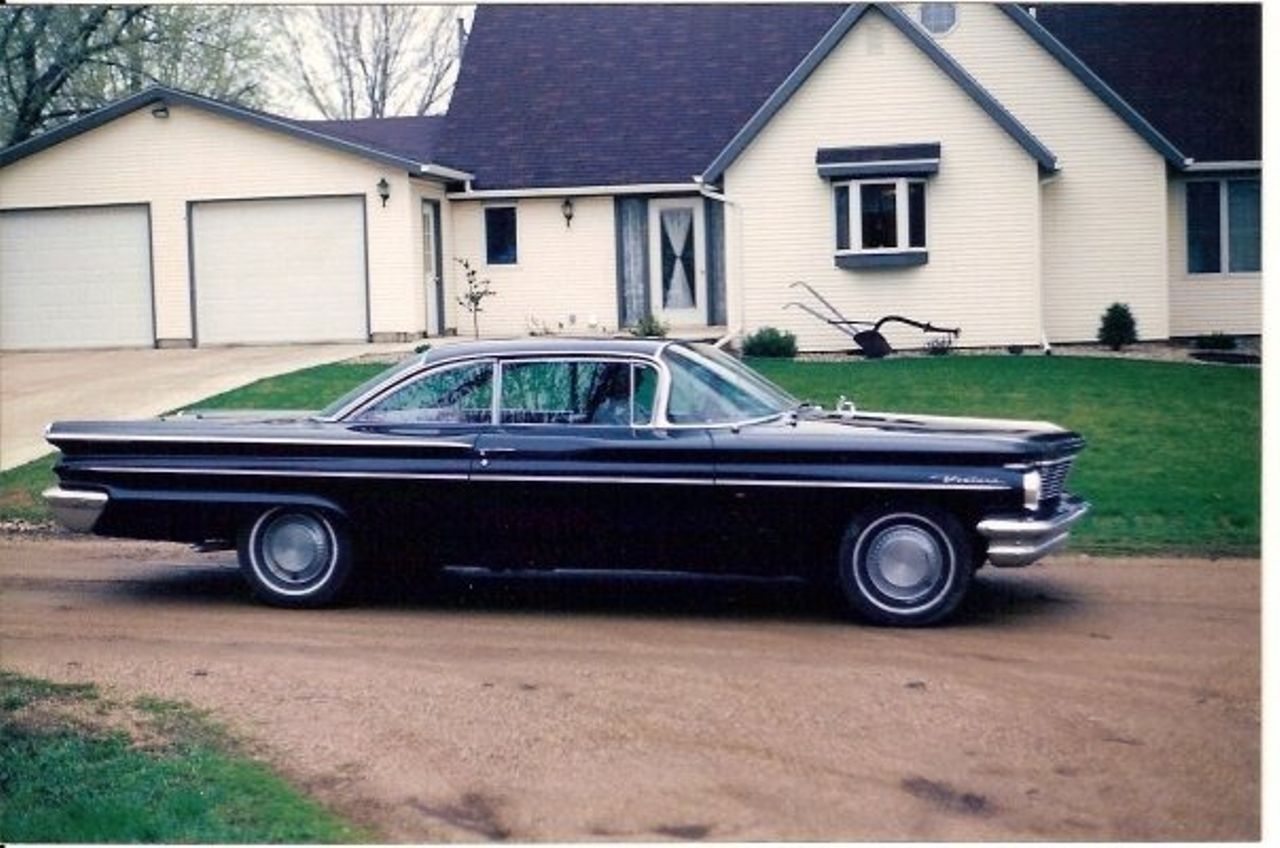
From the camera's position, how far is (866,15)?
786 inches

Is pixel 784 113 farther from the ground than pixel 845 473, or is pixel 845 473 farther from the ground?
pixel 784 113

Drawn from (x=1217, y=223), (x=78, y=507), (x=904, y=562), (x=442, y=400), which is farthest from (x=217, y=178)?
(x=904, y=562)

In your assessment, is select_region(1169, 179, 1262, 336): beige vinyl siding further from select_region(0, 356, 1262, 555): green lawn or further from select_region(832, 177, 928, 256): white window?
select_region(832, 177, 928, 256): white window

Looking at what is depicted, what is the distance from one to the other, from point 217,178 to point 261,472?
47.5 ft

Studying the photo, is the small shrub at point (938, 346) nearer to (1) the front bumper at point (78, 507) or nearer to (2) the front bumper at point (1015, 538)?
(2) the front bumper at point (1015, 538)

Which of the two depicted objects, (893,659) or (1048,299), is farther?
(1048,299)

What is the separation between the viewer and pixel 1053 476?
779 centimetres

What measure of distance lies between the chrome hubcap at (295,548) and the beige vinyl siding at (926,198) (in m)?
13.2

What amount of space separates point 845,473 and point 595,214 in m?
16.5

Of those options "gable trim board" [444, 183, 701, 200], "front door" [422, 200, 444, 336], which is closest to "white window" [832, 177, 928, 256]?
"gable trim board" [444, 183, 701, 200]

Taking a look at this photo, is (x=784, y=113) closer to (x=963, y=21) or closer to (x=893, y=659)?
(x=963, y=21)

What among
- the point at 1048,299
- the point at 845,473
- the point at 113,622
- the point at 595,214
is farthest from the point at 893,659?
the point at 595,214

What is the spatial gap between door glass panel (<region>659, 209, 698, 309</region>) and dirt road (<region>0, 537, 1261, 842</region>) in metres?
15.1

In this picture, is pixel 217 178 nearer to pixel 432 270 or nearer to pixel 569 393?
pixel 432 270
